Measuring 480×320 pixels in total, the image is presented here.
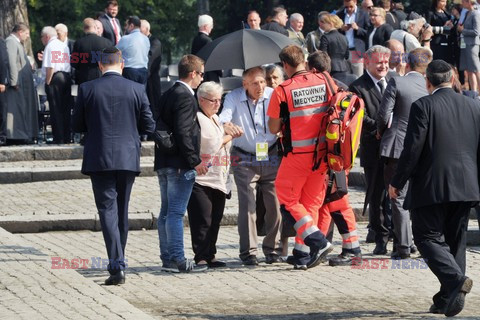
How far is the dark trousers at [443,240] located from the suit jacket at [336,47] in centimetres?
921

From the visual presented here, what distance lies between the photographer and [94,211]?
15.3 metres

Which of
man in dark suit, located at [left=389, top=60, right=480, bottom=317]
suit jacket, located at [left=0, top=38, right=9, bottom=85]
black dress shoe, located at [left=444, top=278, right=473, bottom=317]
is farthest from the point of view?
suit jacket, located at [left=0, top=38, right=9, bottom=85]

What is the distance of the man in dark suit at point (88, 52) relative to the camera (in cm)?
1919

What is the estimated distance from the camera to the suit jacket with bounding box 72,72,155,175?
417 inches

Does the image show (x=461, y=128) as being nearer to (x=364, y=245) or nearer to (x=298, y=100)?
(x=298, y=100)

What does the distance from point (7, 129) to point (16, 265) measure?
384 inches

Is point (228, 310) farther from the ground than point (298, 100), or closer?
closer

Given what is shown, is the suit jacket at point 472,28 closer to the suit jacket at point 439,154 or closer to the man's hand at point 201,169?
the man's hand at point 201,169

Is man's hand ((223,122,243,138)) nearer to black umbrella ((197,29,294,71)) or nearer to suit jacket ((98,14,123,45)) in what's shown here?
black umbrella ((197,29,294,71))

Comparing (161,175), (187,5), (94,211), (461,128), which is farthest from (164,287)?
(187,5)

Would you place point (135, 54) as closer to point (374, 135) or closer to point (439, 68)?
point (374, 135)

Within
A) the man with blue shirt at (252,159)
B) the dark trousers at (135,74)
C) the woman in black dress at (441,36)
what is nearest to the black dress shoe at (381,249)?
the man with blue shirt at (252,159)

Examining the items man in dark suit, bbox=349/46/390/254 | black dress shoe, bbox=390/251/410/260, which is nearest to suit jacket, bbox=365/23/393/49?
man in dark suit, bbox=349/46/390/254

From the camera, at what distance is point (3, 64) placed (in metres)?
19.8
